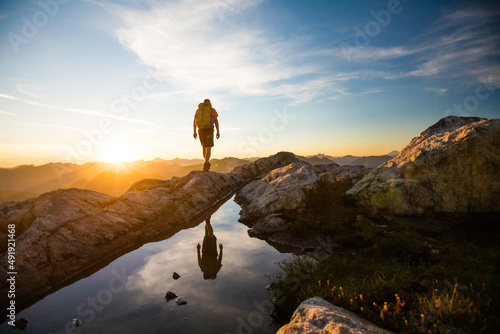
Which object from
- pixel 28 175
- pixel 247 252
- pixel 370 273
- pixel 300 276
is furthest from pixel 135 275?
pixel 28 175

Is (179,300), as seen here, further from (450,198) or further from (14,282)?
(450,198)

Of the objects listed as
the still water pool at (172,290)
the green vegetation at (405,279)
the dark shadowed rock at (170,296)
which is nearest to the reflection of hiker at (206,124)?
the still water pool at (172,290)

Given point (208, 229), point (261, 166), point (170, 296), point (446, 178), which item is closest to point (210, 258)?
point (170, 296)

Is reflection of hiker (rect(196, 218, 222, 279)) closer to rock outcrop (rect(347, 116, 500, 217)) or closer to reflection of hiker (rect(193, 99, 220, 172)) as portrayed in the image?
rock outcrop (rect(347, 116, 500, 217))

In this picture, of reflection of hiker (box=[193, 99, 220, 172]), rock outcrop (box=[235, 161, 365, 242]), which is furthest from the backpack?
rock outcrop (box=[235, 161, 365, 242])

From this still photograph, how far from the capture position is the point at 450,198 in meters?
8.74

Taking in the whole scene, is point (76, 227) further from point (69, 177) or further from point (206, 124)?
point (69, 177)

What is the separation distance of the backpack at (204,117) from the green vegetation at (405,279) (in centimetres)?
1067

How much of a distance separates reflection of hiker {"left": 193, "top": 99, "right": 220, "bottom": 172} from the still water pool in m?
Result: 9.91

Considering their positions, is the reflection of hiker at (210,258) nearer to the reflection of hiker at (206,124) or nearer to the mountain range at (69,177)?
the reflection of hiker at (206,124)

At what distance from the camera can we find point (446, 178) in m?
8.97

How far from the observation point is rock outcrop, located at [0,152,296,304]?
6.46 metres

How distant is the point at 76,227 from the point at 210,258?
5223mm

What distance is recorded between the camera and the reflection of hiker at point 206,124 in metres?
16.2
